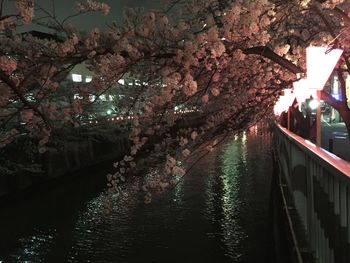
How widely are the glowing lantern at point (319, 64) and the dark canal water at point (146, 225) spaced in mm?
4650

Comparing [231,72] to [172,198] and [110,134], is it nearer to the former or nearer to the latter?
[172,198]

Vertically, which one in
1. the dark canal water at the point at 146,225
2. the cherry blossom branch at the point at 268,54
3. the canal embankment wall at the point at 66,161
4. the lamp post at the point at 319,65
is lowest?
the dark canal water at the point at 146,225

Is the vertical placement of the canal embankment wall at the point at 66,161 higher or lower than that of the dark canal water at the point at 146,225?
higher

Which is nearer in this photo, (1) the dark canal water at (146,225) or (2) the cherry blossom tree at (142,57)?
(2) the cherry blossom tree at (142,57)

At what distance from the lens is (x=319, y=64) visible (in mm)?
6059

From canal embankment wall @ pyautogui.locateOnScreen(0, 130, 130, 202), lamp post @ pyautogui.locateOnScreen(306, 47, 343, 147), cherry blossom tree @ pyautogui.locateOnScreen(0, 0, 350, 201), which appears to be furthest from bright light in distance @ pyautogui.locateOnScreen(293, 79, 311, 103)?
canal embankment wall @ pyautogui.locateOnScreen(0, 130, 130, 202)

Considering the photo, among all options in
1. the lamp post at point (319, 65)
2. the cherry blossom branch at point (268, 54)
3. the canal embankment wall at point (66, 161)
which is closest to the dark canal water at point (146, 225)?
the canal embankment wall at point (66, 161)

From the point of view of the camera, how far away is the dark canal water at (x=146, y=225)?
1020 centimetres

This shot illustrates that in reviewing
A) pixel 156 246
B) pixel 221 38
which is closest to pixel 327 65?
pixel 221 38

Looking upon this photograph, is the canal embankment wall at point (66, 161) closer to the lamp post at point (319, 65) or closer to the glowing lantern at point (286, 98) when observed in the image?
the glowing lantern at point (286, 98)

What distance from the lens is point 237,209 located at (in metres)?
13.9

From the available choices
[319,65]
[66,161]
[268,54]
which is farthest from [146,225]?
[66,161]

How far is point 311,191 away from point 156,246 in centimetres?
535

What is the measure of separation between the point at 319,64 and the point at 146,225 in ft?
24.3
